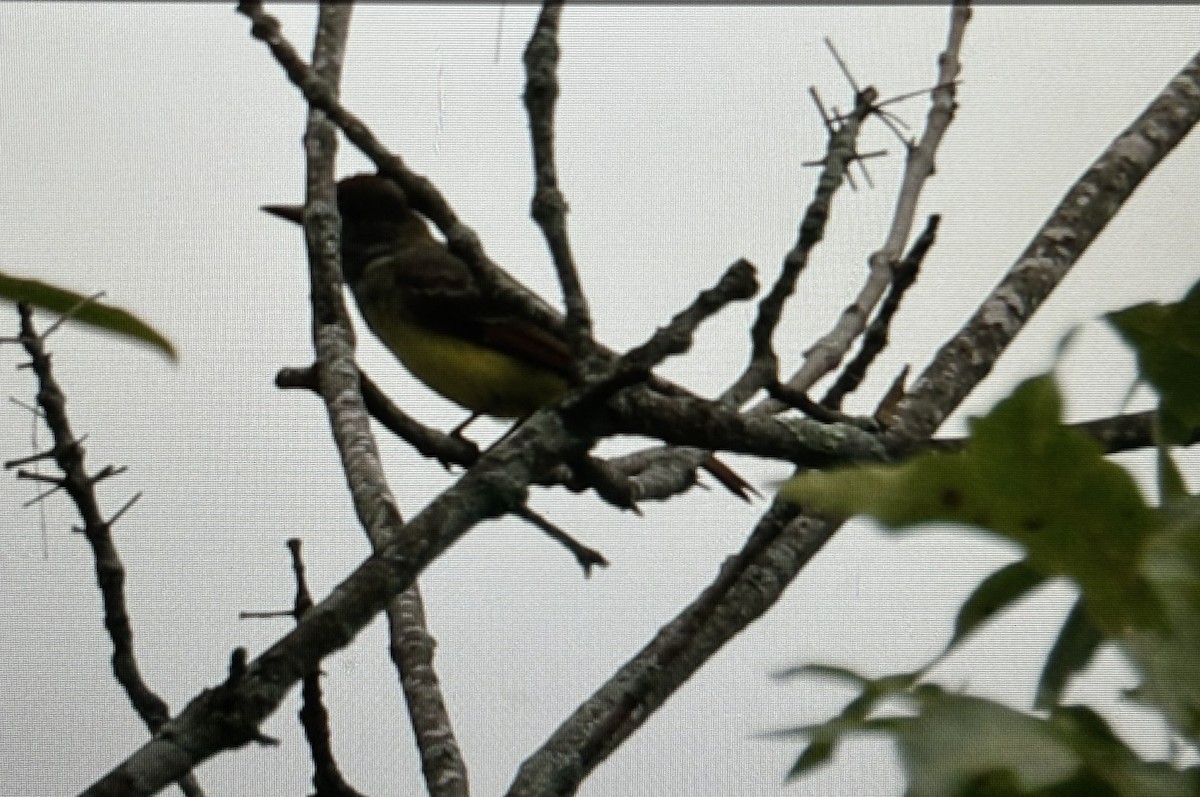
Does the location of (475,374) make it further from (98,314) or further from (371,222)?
(98,314)

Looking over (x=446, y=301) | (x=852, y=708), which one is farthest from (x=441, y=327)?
(x=852, y=708)

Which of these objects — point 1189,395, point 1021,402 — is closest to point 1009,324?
point 1189,395

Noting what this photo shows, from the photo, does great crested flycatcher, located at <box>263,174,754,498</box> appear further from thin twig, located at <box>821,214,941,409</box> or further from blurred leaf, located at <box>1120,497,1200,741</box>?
blurred leaf, located at <box>1120,497,1200,741</box>

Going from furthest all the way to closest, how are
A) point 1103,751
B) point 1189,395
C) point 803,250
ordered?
1. point 803,250
2. point 1189,395
3. point 1103,751

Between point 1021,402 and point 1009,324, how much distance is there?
84 cm

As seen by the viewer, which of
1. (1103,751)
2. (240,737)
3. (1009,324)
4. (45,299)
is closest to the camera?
(1103,751)

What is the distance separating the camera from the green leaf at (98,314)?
101 centimetres

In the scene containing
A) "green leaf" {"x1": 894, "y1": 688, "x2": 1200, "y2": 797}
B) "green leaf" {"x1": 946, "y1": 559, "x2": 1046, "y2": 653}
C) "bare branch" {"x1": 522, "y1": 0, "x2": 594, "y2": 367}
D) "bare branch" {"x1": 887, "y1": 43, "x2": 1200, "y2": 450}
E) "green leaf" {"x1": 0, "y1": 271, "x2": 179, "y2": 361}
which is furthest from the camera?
"bare branch" {"x1": 887, "y1": 43, "x2": 1200, "y2": 450}

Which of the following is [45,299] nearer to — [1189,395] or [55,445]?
[55,445]

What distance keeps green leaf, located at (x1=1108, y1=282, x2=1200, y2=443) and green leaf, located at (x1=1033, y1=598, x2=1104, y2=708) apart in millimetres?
108

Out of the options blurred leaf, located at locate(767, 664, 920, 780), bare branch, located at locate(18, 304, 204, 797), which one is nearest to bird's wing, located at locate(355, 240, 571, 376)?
bare branch, located at locate(18, 304, 204, 797)

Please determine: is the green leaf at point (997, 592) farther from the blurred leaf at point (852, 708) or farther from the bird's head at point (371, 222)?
the bird's head at point (371, 222)

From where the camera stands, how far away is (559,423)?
0.87 metres

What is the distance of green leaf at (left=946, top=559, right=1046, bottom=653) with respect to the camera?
21.1 inches
